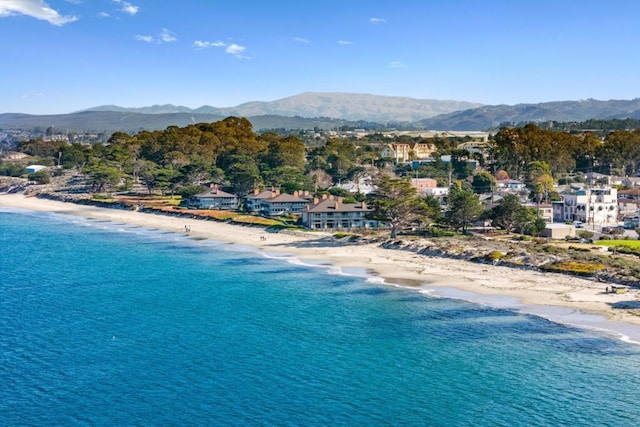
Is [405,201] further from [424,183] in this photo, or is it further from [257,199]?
[424,183]

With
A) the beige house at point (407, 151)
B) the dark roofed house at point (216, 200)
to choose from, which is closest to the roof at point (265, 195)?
the dark roofed house at point (216, 200)

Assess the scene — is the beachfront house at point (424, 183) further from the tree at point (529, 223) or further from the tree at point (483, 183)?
the tree at point (529, 223)

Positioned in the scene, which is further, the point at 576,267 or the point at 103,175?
the point at 103,175

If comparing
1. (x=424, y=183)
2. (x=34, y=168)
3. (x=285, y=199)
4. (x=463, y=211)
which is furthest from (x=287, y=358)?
(x=34, y=168)

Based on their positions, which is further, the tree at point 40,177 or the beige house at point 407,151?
the beige house at point 407,151

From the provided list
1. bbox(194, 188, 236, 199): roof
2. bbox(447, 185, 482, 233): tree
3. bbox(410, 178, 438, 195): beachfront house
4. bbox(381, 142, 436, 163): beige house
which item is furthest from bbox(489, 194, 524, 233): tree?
bbox(381, 142, 436, 163): beige house

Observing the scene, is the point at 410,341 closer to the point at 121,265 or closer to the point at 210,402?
the point at 210,402
